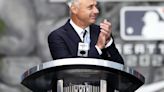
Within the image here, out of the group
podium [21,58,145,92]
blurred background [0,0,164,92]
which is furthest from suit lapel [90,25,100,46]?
blurred background [0,0,164,92]

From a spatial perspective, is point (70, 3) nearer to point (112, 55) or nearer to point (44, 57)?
point (112, 55)

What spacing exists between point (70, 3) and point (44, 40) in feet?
8.64

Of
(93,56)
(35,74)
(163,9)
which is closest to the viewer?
(35,74)

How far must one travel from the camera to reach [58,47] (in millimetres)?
2135

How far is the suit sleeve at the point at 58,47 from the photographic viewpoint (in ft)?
6.94

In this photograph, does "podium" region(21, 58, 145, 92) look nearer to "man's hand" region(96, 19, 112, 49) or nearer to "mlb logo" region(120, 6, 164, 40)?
"man's hand" region(96, 19, 112, 49)

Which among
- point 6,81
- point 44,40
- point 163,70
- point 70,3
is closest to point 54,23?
point 44,40

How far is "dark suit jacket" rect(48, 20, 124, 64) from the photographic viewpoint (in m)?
2.12

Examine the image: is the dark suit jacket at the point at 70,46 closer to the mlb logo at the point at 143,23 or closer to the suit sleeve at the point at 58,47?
the suit sleeve at the point at 58,47

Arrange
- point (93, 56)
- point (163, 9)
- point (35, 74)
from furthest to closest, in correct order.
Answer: point (163, 9), point (93, 56), point (35, 74)

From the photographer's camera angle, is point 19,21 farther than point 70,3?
Yes

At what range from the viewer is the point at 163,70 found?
15.7ft

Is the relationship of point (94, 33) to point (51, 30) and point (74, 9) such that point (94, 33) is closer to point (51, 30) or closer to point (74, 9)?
point (74, 9)

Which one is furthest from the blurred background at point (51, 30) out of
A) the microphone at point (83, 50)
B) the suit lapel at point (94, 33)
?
the microphone at point (83, 50)
